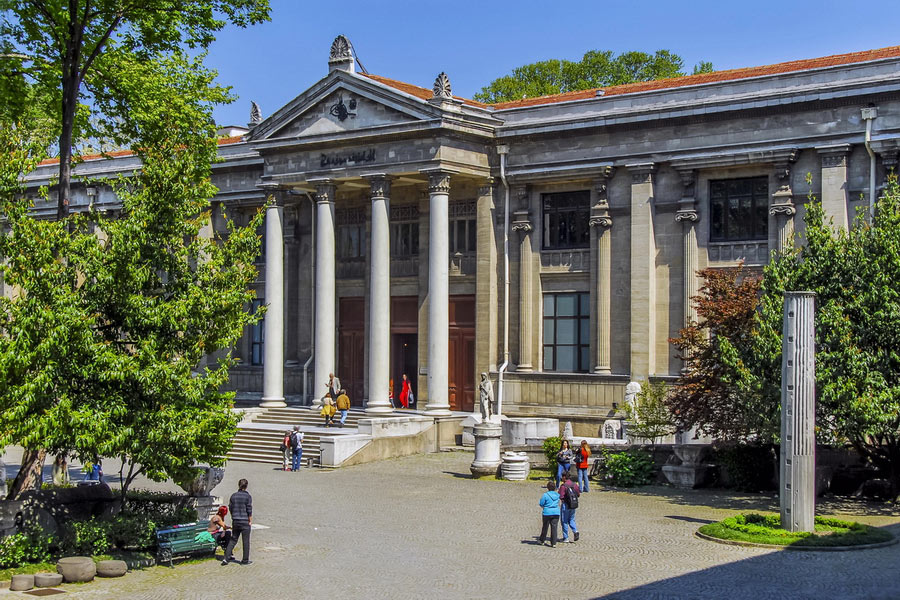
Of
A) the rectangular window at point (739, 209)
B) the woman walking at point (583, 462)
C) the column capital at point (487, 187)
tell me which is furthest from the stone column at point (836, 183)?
the column capital at point (487, 187)

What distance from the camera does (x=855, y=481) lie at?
1159 inches

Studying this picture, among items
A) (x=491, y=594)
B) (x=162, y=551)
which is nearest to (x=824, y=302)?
(x=491, y=594)

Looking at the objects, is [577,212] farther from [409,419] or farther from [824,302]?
[824,302]

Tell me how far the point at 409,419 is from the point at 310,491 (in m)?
8.66

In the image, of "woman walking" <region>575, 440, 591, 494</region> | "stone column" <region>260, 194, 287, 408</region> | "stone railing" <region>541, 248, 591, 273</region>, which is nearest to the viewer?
"woman walking" <region>575, 440, 591, 494</region>

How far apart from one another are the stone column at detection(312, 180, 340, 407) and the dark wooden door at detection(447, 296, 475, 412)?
4548 mm

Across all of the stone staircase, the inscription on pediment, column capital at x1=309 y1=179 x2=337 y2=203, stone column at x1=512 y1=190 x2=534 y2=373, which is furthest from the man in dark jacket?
column capital at x1=309 y1=179 x2=337 y2=203

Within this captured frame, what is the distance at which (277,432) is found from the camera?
1615 inches

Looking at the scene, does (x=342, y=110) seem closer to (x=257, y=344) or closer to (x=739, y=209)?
(x=257, y=344)

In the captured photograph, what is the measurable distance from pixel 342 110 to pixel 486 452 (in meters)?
15.3

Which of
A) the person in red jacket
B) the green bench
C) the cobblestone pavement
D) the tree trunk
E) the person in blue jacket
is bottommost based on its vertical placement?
the cobblestone pavement

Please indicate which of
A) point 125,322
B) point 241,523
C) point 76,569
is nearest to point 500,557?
point 241,523

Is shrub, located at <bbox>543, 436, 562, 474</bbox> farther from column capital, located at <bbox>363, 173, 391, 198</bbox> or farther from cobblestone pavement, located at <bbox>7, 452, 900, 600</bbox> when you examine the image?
column capital, located at <bbox>363, 173, 391, 198</bbox>

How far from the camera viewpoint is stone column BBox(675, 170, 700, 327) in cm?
3909
